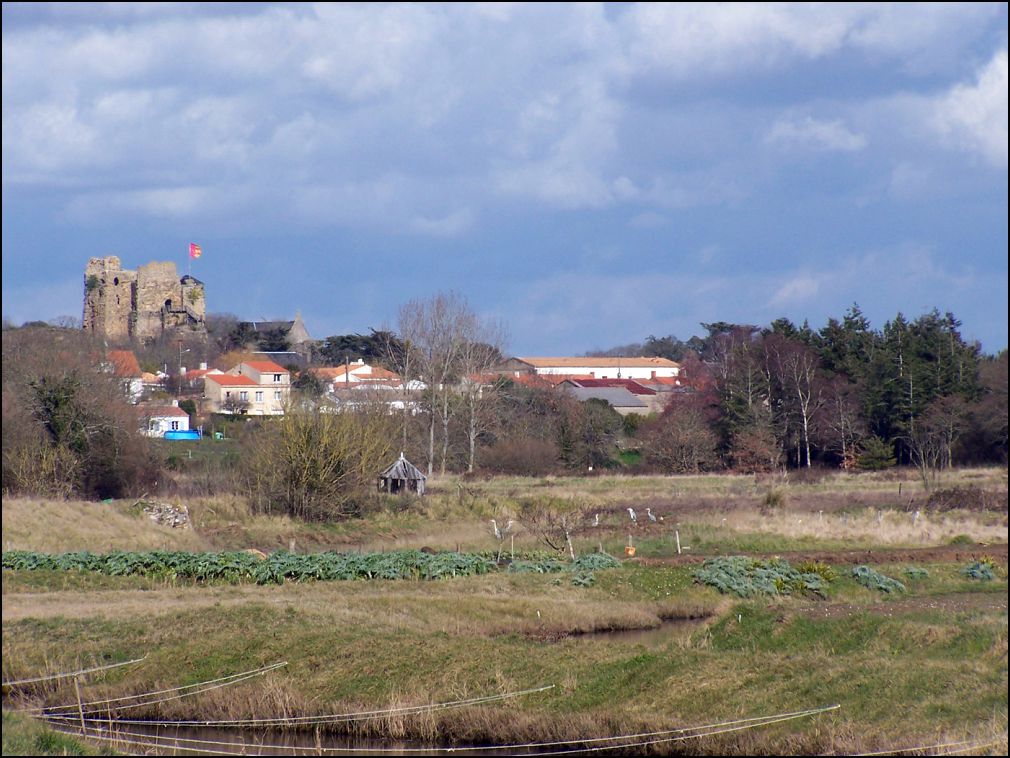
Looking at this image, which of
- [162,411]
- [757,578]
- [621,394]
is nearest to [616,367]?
[621,394]

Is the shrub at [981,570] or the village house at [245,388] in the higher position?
the village house at [245,388]

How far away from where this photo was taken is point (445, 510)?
1828 inches

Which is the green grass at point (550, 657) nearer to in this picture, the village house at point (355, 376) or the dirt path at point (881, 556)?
the dirt path at point (881, 556)

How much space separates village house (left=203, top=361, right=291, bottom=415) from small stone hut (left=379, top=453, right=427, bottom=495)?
26.4 metres

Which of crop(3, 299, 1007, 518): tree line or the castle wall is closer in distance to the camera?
crop(3, 299, 1007, 518): tree line

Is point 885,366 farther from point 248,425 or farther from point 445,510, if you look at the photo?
point 248,425

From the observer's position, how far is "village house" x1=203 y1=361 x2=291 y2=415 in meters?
76.0

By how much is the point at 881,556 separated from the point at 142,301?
55.5m

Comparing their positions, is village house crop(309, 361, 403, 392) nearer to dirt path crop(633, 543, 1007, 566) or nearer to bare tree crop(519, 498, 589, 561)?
bare tree crop(519, 498, 589, 561)

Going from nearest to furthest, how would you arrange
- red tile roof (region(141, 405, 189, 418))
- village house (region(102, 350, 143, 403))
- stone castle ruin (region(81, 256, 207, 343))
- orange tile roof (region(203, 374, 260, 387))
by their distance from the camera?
village house (region(102, 350, 143, 403)) → red tile roof (region(141, 405, 189, 418)) → stone castle ruin (region(81, 256, 207, 343)) → orange tile roof (region(203, 374, 260, 387))

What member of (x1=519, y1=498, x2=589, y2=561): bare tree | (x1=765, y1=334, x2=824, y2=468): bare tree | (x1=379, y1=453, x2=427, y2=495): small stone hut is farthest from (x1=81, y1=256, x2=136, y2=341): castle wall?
(x1=765, y1=334, x2=824, y2=468): bare tree

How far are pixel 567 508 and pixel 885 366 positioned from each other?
21685 millimetres

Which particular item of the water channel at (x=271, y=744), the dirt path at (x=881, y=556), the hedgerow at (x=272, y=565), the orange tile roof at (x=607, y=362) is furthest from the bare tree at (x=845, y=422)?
the orange tile roof at (x=607, y=362)

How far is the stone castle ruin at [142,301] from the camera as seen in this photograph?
68.5m
